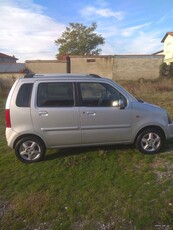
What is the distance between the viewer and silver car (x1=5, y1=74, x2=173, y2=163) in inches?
211

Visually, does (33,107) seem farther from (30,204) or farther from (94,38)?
(94,38)

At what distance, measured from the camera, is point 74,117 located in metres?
5.44

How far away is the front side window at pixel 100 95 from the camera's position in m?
5.56

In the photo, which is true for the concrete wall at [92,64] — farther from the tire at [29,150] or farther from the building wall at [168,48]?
the tire at [29,150]

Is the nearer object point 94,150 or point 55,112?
point 55,112

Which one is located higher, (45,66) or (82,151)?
Answer: (45,66)

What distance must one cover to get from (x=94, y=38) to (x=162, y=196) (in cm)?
5957

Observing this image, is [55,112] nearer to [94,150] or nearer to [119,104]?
[119,104]

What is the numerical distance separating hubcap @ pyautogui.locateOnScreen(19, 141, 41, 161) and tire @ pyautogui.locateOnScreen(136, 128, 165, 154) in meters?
2.22

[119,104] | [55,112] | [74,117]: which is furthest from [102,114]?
[55,112]

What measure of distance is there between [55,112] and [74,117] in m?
0.41

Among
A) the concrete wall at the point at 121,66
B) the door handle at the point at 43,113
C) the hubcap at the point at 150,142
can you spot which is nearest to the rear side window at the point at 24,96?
the door handle at the point at 43,113

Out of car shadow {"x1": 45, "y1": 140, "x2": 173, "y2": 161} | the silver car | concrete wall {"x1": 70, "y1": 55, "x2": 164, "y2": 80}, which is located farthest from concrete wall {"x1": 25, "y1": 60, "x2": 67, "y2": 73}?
the silver car

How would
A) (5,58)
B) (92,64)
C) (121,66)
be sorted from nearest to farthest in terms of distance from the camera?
(92,64), (121,66), (5,58)
